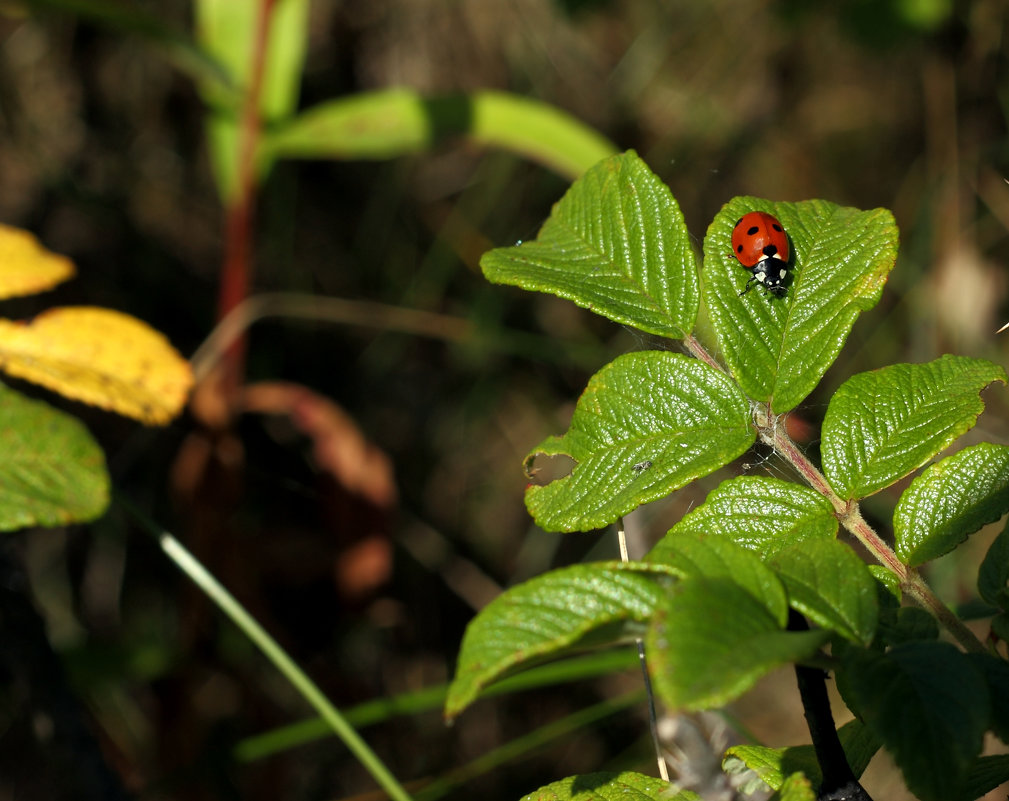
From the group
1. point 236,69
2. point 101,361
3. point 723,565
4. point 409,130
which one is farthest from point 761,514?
point 236,69

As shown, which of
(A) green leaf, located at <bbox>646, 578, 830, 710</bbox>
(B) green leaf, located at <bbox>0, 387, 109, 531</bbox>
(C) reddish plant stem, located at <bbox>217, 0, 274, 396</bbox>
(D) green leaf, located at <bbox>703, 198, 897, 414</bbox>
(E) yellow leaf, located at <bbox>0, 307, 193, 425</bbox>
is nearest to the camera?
(A) green leaf, located at <bbox>646, 578, 830, 710</bbox>

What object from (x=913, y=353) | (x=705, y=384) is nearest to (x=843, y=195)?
(x=913, y=353)

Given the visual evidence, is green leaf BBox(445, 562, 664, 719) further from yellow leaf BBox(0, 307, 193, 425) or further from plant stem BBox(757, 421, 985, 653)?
yellow leaf BBox(0, 307, 193, 425)

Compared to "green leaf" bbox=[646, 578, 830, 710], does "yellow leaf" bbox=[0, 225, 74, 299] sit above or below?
below

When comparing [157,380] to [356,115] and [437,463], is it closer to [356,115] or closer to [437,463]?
[356,115]

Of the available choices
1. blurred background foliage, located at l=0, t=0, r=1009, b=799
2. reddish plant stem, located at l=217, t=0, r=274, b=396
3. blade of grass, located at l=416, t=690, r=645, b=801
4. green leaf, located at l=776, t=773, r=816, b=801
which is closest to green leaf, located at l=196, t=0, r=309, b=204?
reddish plant stem, located at l=217, t=0, r=274, b=396

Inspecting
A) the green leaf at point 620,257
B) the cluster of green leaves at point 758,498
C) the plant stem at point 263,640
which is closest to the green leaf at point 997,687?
the cluster of green leaves at point 758,498

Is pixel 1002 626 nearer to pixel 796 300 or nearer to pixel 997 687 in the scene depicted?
pixel 997 687
